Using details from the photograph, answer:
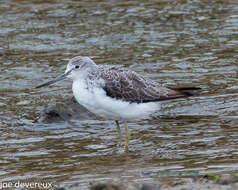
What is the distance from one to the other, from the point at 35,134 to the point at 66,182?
8.42 ft

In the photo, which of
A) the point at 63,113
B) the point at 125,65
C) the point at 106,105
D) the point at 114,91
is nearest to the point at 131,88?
the point at 114,91

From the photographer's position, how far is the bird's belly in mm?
7543

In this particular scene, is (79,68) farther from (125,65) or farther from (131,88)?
(125,65)

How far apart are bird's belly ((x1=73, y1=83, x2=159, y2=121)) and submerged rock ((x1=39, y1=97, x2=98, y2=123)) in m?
1.41

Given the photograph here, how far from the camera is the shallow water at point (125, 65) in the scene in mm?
6887

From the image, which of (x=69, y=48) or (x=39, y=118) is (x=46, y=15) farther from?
(x=39, y=118)

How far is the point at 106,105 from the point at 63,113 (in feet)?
5.69

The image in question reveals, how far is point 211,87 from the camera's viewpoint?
1052 centimetres

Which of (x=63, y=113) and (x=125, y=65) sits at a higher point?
(x=125, y=65)

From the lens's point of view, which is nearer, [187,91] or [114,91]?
[114,91]

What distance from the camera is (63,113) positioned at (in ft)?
30.0

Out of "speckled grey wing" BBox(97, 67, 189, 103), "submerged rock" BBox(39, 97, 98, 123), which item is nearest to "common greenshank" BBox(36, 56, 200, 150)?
"speckled grey wing" BBox(97, 67, 189, 103)

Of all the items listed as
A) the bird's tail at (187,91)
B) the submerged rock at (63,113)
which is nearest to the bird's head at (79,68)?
the submerged rock at (63,113)

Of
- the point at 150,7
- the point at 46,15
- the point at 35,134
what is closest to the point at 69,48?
the point at 46,15
